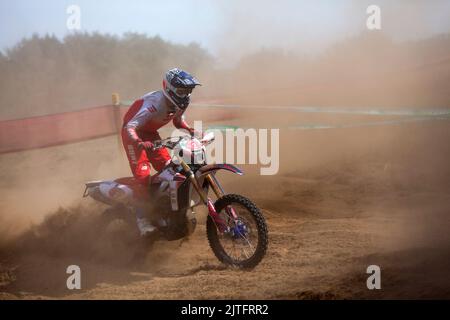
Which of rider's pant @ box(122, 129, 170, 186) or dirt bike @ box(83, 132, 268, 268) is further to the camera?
rider's pant @ box(122, 129, 170, 186)

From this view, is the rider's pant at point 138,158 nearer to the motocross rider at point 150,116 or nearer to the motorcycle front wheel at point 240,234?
the motocross rider at point 150,116

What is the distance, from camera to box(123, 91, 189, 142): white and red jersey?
625 centimetres

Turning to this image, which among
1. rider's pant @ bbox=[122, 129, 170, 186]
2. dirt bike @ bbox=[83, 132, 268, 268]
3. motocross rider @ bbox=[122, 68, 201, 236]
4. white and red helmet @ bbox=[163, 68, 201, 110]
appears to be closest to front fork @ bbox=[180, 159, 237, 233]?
dirt bike @ bbox=[83, 132, 268, 268]

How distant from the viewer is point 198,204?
233 inches

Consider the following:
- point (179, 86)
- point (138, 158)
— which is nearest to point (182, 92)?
point (179, 86)

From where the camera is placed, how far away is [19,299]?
5.15 m

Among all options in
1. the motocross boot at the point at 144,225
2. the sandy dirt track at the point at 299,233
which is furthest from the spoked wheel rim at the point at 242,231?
the motocross boot at the point at 144,225

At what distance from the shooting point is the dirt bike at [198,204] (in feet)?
18.2

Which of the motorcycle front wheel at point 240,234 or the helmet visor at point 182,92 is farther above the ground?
the helmet visor at point 182,92

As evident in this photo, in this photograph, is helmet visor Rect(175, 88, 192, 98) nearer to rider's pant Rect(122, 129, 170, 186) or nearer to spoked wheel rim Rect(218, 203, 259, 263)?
rider's pant Rect(122, 129, 170, 186)

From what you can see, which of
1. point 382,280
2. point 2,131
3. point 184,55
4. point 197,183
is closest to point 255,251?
point 197,183

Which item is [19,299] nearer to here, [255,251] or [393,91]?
[255,251]

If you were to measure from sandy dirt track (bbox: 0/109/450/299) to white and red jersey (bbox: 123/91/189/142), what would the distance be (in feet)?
4.29

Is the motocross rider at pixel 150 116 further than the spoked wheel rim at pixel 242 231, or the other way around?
the motocross rider at pixel 150 116
